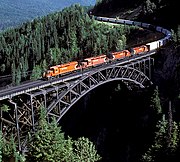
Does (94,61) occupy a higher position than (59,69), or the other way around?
(94,61)

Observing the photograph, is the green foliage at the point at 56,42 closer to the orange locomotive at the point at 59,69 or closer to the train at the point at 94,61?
the train at the point at 94,61

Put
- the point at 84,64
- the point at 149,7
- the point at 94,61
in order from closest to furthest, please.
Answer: the point at 84,64 → the point at 94,61 → the point at 149,7

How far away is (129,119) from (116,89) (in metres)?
7.99

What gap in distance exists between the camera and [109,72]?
71.1m

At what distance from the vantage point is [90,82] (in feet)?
207

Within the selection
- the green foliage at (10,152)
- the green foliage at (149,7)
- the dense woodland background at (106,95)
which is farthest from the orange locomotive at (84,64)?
the green foliage at (149,7)

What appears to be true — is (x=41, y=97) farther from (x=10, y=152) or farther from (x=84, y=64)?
(x=10, y=152)

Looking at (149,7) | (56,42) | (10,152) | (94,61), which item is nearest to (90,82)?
Result: (94,61)

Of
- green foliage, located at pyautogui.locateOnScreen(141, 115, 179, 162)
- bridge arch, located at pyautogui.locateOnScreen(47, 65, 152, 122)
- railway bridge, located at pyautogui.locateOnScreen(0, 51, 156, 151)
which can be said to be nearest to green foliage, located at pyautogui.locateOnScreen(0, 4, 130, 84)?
bridge arch, located at pyautogui.locateOnScreen(47, 65, 152, 122)

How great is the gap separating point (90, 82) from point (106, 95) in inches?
837

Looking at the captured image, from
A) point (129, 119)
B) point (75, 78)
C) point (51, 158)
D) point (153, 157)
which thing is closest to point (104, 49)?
point (129, 119)

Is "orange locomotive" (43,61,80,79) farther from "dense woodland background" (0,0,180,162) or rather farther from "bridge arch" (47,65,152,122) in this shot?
"dense woodland background" (0,0,180,162)

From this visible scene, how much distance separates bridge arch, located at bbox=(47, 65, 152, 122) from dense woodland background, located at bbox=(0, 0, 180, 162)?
140 inches

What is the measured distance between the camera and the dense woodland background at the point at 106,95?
49.3 meters
